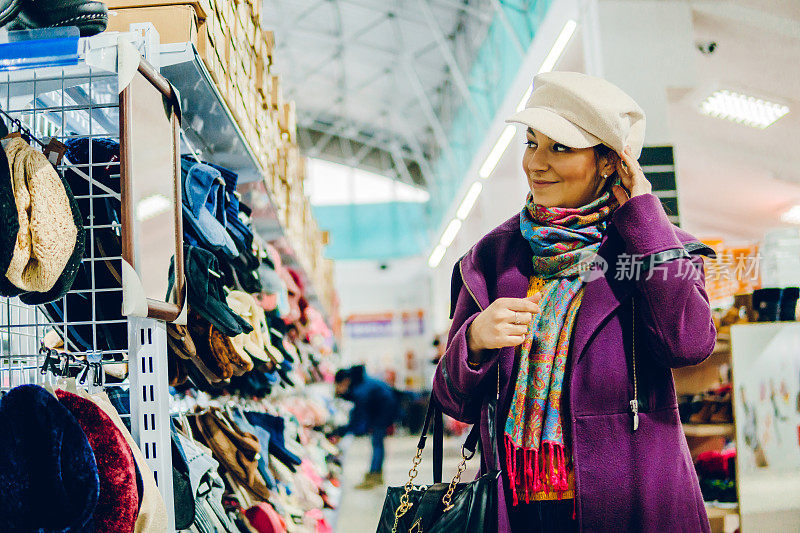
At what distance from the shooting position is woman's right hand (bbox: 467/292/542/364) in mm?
1247

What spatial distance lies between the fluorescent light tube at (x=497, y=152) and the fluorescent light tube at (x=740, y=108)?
29.5 inches

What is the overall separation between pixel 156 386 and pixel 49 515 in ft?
1.14

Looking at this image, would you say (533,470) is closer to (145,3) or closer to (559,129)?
(559,129)

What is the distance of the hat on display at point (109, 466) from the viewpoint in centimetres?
119

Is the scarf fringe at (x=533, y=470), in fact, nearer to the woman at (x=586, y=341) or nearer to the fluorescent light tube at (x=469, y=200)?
the woman at (x=586, y=341)

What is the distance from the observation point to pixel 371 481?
6293 millimetres

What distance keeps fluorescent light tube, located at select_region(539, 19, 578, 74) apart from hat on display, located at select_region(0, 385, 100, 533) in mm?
2162

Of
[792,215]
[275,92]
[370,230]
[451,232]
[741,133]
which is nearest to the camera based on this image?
[792,215]

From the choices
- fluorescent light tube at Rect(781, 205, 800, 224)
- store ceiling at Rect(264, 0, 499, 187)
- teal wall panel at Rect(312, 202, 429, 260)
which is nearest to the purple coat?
fluorescent light tube at Rect(781, 205, 800, 224)

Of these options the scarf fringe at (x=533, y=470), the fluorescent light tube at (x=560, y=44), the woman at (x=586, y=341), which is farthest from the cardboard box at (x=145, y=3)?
the fluorescent light tube at (x=560, y=44)

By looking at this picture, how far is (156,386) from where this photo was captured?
4.59 ft

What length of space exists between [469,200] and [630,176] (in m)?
1.53

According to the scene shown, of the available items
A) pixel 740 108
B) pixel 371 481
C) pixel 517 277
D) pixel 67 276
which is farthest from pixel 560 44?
pixel 371 481

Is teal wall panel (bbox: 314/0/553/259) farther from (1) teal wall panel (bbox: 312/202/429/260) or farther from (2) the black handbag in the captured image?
(2) the black handbag
